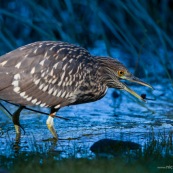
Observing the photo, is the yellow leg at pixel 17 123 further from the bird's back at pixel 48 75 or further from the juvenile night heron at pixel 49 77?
the bird's back at pixel 48 75

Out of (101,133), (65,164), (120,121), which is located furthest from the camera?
(120,121)

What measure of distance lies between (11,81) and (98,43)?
257 inches

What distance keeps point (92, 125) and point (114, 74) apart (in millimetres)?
745

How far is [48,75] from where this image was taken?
8.47 m

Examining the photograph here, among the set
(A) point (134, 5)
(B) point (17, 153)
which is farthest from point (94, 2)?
(B) point (17, 153)

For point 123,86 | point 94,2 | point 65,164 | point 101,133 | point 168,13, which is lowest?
point 65,164

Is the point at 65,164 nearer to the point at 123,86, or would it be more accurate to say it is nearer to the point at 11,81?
the point at 11,81

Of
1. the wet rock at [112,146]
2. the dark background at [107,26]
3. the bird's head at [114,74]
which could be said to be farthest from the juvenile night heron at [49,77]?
the dark background at [107,26]

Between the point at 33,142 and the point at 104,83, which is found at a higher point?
the point at 104,83

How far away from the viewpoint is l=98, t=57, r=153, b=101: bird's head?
30.3 ft

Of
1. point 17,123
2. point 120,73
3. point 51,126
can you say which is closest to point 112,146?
point 51,126

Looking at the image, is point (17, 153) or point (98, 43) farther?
point (98, 43)

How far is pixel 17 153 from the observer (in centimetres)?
748

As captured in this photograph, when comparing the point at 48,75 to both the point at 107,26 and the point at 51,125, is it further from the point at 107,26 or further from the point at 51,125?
the point at 107,26
